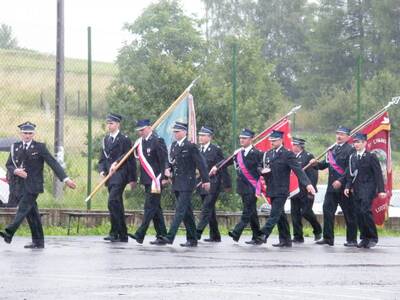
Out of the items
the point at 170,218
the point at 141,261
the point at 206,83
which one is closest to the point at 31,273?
the point at 141,261

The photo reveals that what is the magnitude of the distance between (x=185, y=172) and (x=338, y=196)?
9.12 feet

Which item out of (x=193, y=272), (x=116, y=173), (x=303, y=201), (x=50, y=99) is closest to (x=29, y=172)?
(x=116, y=173)

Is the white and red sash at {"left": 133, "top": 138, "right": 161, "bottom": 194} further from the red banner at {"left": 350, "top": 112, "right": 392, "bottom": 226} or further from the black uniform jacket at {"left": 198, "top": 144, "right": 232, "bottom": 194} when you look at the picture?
the red banner at {"left": 350, "top": 112, "right": 392, "bottom": 226}

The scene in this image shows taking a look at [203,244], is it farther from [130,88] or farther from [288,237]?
[130,88]

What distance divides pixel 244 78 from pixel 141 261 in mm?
38307

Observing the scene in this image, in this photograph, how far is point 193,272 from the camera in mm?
15164

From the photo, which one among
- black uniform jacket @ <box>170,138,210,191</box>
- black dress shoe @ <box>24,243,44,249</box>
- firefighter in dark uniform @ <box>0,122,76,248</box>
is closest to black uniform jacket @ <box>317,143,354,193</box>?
black uniform jacket @ <box>170,138,210,191</box>

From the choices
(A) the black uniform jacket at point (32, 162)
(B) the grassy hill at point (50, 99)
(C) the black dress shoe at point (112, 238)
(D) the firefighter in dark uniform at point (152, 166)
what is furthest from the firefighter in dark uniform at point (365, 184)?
(B) the grassy hill at point (50, 99)

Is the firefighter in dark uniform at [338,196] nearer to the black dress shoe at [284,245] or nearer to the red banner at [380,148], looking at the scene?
the black dress shoe at [284,245]

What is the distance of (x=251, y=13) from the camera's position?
104 m

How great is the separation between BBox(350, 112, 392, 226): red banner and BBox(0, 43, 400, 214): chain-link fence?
3.01 meters

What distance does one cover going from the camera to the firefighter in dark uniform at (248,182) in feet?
70.3

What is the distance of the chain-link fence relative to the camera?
83.5 feet

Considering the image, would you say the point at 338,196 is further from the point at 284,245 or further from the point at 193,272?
the point at 193,272
